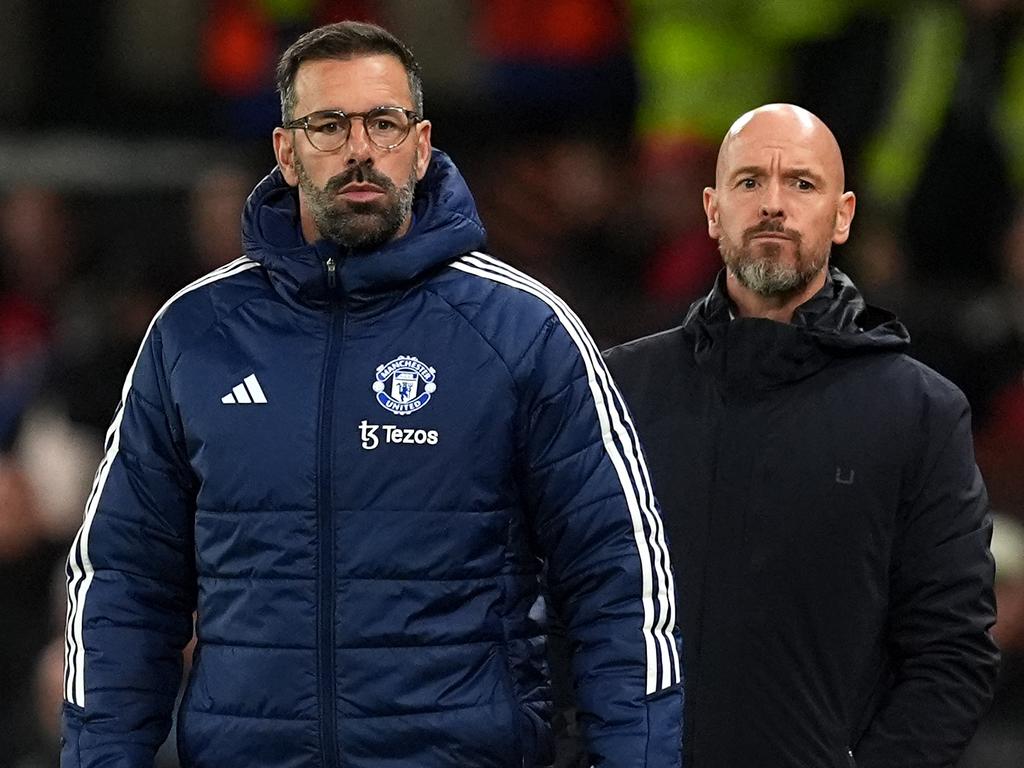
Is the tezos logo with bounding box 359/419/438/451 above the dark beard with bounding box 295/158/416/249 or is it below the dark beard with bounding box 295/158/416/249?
below

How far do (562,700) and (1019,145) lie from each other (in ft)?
10.9

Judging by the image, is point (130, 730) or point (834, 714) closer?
point (130, 730)

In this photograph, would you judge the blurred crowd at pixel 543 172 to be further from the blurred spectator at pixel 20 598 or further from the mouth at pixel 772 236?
the mouth at pixel 772 236

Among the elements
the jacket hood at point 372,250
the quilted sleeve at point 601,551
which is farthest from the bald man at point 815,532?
the jacket hood at point 372,250

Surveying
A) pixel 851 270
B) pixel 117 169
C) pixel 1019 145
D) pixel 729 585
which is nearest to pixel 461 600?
pixel 729 585

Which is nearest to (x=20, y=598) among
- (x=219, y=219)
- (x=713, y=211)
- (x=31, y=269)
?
(x=219, y=219)

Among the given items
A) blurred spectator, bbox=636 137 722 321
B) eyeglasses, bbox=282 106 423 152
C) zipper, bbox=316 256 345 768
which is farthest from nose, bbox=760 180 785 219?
blurred spectator, bbox=636 137 722 321

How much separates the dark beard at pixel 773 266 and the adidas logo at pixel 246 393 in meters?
0.97

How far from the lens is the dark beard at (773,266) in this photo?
3885mm

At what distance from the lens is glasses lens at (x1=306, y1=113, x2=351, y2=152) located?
345cm

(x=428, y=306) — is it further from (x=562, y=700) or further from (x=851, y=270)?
(x=851, y=270)

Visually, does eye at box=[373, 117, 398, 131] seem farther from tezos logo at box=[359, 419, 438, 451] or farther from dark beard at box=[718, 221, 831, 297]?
dark beard at box=[718, 221, 831, 297]

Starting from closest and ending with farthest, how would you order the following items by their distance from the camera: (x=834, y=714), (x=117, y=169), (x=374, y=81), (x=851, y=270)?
(x=374, y=81), (x=834, y=714), (x=851, y=270), (x=117, y=169)

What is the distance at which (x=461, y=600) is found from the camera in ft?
10.8
